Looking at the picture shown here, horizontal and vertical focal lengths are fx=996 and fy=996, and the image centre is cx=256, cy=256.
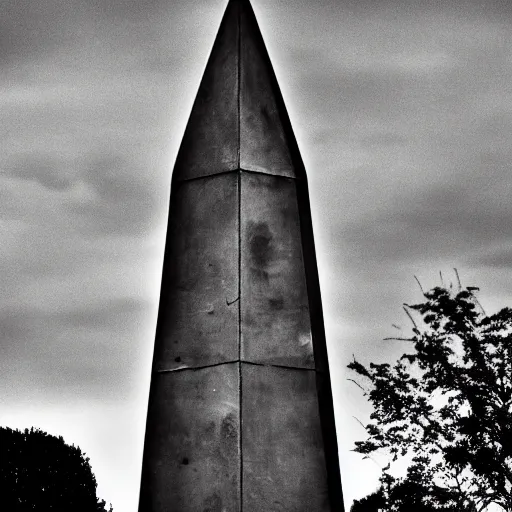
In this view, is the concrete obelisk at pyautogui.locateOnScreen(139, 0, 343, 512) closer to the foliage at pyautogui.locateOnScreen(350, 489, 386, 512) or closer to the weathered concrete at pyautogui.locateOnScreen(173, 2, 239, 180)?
the weathered concrete at pyautogui.locateOnScreen(173, 2, 239, 180)

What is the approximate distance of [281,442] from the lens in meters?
6.63

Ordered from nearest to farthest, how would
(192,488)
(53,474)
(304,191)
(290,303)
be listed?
(192,488) → (290,303) → (304,191) → (53,474)

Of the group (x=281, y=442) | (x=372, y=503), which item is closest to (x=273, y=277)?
A: (x=281, y=442)

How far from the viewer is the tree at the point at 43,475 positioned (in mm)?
24391

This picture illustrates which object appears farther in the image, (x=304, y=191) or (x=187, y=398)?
(x=304, y=191)

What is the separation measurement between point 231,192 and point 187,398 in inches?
60.6

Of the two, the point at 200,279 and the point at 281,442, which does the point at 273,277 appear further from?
the point at 281,442

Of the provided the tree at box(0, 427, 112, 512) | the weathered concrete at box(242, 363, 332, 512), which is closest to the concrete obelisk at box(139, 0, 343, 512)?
the weathered concrete at box(242, 363, 332, 512)

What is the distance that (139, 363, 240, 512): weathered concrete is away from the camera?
6.53 meters

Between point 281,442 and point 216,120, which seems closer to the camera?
point 281,442

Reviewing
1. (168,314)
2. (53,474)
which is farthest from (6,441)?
(168,314)

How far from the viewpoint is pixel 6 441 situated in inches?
989

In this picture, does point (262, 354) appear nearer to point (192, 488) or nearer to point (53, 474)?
point (192, 488)

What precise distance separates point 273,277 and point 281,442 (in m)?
1.18
